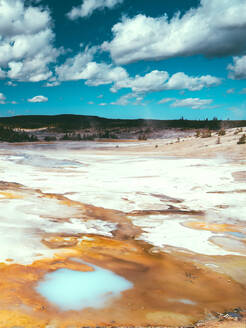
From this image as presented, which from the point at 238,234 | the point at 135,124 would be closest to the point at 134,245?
the point at 238,234

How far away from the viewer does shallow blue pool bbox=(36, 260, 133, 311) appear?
Answer: 95.6 inches

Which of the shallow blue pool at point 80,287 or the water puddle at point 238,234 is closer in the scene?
the shallow blue pool at point 80,287

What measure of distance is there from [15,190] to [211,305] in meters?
5.07

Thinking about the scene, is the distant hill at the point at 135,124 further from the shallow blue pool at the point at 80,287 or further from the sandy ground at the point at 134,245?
the shallow blue pool at the point at 80,287

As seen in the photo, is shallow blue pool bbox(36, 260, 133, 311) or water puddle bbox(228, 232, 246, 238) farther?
water puddle bbox(228, 232, 246, 238)

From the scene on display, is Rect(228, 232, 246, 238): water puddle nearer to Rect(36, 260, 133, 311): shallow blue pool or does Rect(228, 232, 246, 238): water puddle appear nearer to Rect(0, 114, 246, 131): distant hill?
Rect(36, 260, 133, 311): shallow blue pool

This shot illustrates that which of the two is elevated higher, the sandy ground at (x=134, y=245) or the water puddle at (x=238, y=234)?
the sandy ground at (x=134, y=245)

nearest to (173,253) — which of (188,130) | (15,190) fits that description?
(15,190)

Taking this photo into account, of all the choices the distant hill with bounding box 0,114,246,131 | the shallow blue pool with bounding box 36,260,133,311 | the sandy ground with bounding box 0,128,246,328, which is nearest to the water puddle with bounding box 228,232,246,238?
the sandy ground with bounding box 0,128,246,328

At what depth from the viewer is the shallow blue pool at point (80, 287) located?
2428 mm

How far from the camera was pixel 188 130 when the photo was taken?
1336 inches

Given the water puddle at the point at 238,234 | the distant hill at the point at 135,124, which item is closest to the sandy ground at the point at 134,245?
the water puddle at the point at 238,234

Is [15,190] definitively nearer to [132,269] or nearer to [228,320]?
[132,269]

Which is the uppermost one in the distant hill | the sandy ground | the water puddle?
the distant hill
